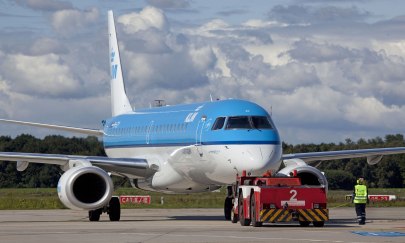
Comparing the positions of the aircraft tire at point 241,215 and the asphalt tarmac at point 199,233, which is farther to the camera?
the aircraft tire at point 241,215

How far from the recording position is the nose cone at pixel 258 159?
117 feet

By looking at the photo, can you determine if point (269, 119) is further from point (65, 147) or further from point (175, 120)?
point (65, 147)

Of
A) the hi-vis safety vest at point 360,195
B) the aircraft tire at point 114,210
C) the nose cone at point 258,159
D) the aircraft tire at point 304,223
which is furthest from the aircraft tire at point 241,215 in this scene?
the aircraft tire at point 114,210

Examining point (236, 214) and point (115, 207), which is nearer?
point (236, 214)

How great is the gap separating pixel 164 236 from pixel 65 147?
7705cm

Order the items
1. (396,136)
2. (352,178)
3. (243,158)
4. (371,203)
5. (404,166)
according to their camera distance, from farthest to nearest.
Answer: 1. (396,136)
2. (404,166)
3. (352,178)
4. (371,203)
5. (243,158)

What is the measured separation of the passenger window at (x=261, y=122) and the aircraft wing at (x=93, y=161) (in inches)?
252

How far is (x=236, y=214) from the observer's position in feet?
120

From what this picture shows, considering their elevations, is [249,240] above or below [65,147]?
below

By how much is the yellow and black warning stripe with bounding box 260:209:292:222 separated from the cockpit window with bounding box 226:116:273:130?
3.87 m

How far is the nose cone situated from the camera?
35.6 metres

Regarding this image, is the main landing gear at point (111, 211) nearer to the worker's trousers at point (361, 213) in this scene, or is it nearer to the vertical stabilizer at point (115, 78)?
the worker's trousers at point (361, 213)

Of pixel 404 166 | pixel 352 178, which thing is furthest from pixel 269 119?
pixel 404 166

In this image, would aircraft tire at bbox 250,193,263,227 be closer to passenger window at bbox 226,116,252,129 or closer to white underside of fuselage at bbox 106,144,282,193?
white underside of fuselage at bbox 106,144,282,193
